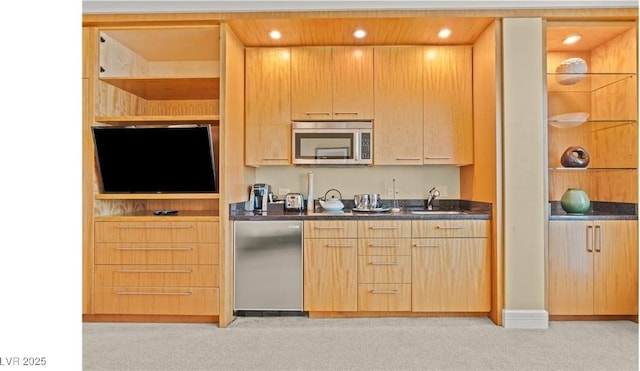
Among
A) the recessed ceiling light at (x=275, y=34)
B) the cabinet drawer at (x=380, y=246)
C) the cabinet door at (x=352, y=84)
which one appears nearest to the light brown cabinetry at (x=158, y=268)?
the cabinet drawer at (x=380, y=246)

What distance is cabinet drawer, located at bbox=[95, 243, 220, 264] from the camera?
3041 millimetres

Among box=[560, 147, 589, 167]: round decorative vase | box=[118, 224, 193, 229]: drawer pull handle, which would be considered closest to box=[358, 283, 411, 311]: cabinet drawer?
box=[118, 224, 193, 229]: drawer pull handle

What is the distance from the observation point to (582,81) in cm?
331

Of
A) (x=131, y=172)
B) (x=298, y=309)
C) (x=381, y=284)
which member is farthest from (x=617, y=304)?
(x=131, y=172)

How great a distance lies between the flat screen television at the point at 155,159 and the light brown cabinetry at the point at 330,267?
3.05ft

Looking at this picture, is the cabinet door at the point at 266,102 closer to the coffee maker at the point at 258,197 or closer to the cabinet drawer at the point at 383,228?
the coffee maker at the point at 258,197

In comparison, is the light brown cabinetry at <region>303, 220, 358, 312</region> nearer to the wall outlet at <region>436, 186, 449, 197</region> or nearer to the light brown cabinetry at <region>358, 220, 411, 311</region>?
the light brown cabinetry at <region>358, 220, 411, 311</region>

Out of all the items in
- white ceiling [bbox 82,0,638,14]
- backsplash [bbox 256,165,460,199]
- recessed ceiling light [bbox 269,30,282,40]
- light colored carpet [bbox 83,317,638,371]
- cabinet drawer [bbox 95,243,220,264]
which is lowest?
light colored carpet [bbox 83,317,638,371]

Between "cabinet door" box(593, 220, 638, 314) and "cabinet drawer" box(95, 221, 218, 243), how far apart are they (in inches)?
118

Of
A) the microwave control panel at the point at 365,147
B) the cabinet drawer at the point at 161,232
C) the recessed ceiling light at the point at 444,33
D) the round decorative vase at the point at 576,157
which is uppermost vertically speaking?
the recessed ceiling light at the point at 444,33

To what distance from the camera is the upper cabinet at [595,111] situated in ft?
10.1

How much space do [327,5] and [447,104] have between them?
1.39m
